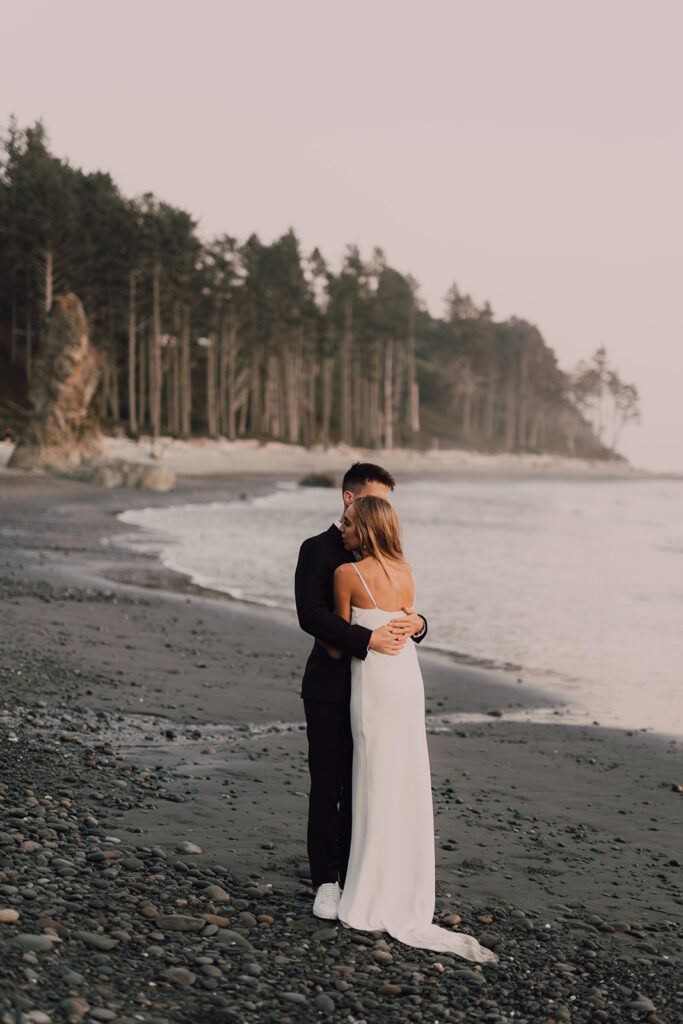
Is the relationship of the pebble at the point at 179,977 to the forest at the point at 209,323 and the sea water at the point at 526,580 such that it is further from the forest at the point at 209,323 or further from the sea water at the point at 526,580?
the forest at the point at 209,323

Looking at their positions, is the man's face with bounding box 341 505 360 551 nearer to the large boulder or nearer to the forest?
the large boulder

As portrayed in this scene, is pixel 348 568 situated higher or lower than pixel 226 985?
higher

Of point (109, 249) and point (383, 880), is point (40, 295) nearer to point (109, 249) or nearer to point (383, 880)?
point (109, 249)

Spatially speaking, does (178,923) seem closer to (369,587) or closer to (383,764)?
(383,764)

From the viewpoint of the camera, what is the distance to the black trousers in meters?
4.48

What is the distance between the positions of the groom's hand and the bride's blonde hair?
0.82 feet

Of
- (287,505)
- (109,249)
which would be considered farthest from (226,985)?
(109,249)

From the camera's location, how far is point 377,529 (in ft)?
14.1

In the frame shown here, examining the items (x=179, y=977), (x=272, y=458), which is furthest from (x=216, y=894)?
(x=272, y=458)

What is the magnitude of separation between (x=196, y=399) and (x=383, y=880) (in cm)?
7927

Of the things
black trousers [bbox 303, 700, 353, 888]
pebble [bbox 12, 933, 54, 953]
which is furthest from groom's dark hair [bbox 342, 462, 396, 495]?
pebble [bbox 12, 933, 54, 953]

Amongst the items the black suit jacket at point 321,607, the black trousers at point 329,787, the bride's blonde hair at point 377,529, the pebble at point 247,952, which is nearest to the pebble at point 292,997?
the pebble at point 247,952

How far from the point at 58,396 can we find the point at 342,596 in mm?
37402

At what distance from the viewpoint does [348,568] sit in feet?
14.2
